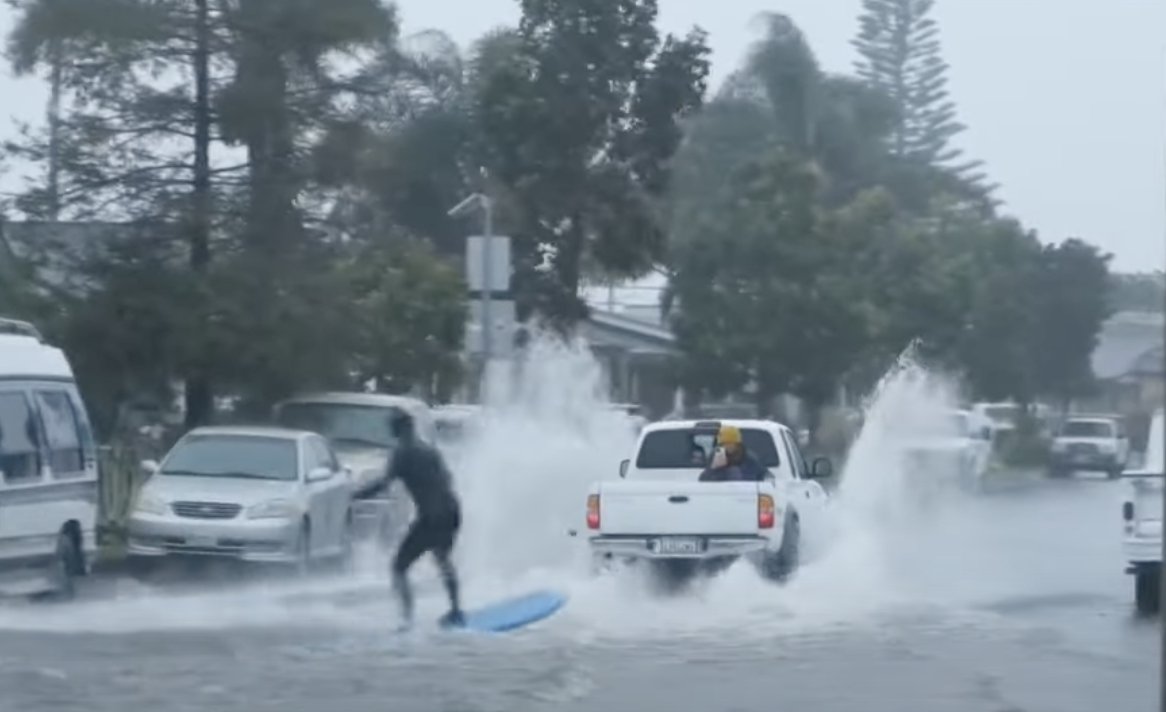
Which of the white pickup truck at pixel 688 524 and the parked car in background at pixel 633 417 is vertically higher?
the parked car in background at pixel 633 417

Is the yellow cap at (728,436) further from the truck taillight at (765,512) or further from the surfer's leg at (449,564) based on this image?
the surfer's leg at (449,564)

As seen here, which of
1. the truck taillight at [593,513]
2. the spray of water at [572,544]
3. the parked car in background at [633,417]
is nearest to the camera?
the spray of water at [572,544]

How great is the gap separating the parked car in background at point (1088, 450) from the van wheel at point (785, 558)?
151 feet

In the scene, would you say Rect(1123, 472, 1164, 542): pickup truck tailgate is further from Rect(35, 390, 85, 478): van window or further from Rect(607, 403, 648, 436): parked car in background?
→ Rect(607, 403, 648, 436): parked car in background

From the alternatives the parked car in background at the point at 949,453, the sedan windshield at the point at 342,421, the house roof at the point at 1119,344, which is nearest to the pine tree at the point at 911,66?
the house roof at the point at 1119,344

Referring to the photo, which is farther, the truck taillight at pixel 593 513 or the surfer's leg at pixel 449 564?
the truck taillight at pixel 593 513

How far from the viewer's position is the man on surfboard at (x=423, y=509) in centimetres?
2039

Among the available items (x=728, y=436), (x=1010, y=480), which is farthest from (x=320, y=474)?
(x=1010, y=480)

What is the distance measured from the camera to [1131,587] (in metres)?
26.9

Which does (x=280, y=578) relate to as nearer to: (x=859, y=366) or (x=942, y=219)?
(x=859, y=366)

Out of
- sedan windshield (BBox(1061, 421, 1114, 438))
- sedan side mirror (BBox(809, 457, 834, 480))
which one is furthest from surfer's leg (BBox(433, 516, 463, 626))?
sedan windshield (BBox(1061, 421, 1114, 438))

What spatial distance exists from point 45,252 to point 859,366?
28115mm

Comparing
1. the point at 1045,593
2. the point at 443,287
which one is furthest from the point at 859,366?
the point at 1045,593

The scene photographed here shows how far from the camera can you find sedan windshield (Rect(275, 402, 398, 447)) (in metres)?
31.0
